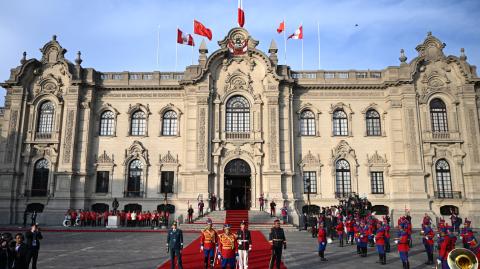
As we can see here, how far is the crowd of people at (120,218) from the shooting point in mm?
29828

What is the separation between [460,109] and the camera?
3256cm

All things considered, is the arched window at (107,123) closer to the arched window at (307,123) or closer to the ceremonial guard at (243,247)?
the arched window at (307,123)

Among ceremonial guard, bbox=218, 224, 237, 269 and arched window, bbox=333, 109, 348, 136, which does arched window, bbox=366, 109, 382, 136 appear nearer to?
arched window, bbox=333, 109, 348, 136

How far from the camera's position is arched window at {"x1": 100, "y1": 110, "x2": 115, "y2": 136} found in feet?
112

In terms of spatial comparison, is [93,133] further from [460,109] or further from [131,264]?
[460,109]

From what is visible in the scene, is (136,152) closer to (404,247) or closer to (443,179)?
(404,247)

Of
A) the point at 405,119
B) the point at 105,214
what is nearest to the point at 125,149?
the point at 105,214

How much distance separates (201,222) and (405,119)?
18834mm

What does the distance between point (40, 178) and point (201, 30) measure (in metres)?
18.7

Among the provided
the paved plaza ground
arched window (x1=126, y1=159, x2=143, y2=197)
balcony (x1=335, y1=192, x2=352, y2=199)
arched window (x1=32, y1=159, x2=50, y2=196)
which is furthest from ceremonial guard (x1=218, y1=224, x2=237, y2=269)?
arched window (x1=32, y1=159, x2=50, y2=196)

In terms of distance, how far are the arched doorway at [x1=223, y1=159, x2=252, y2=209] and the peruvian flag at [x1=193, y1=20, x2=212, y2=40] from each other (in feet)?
37.0

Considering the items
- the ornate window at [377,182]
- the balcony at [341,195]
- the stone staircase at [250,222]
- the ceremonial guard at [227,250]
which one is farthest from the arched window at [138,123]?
→ the ceremonial guard at [227,250]

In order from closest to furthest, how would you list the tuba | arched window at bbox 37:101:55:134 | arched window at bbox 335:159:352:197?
1. the tuba
2. arched window at bbox 335:159:352:197
3. arched window at bbox 37:101:55:134

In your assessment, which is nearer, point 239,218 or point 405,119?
point 239,218
